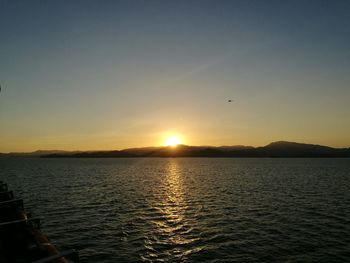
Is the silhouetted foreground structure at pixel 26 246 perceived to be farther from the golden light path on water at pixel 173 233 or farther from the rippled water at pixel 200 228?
the golden light path on water at pixel 173 233

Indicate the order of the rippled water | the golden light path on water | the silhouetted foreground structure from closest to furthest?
the silhouetted foreground structure
the rippled water
the golden light path on water

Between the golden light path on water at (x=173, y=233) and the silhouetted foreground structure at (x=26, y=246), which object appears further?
the golden light path on water at (x=173, y=233)

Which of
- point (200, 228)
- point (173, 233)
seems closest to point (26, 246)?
point (173, 233)

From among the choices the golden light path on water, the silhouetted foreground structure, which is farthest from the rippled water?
the silhouetted foreground structure

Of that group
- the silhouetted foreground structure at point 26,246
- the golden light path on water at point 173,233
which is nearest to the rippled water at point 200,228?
the golden light path on water at point 173,233

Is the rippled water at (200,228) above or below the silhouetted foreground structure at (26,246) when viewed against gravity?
below

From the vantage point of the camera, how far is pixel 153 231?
30.6m

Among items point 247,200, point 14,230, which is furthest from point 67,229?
point 247,200

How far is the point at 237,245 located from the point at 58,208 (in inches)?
1118

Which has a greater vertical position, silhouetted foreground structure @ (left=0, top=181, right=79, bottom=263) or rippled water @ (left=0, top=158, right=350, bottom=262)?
silhouetted foreground structure @ (left=0, top=181, right=79, bottom=263)

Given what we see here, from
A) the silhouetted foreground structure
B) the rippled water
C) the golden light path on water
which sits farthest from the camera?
the golden light path on water

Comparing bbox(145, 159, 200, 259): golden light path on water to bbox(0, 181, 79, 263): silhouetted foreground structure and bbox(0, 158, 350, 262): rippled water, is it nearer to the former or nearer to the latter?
bbox(0, 158, 350, 262): rippled water

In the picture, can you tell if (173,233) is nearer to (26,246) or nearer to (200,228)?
(200,228)

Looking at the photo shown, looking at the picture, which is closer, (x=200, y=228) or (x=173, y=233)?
(x=173, y=233)
